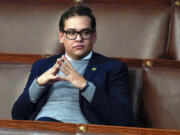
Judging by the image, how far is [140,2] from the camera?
0.93 meters

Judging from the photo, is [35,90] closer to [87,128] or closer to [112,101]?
[112,101]

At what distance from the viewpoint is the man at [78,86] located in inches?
26.7

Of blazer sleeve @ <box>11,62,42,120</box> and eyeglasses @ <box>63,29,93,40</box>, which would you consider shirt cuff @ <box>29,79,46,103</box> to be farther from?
eyeglasses @ <box>63,29,93,40</box>

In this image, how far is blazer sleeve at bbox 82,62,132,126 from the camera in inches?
26.7

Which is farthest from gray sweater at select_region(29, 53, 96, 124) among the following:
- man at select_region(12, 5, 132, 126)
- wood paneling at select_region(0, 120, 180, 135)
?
wood paneling at select_region(0, 120, 180, 135)

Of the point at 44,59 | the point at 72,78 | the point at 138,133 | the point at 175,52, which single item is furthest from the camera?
the point at 175,52

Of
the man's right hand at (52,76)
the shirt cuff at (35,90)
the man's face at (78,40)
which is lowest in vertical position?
the shirt cuff at (35,90)

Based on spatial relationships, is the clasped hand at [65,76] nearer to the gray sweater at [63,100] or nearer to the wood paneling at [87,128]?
the gray sweater at [63,100]

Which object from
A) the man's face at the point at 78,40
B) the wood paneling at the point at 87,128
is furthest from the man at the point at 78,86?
the wood paneling at the point at 87,128

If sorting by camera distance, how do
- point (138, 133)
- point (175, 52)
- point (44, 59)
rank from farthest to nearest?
1. point (175, 52)
2. point (44, 59)
3. point (138, 133)

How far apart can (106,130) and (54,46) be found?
20.3 inches

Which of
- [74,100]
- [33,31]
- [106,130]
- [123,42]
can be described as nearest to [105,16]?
[123,42]

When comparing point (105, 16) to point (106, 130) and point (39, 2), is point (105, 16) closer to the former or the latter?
point (39, 2)

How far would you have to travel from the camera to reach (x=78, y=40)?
73cm
